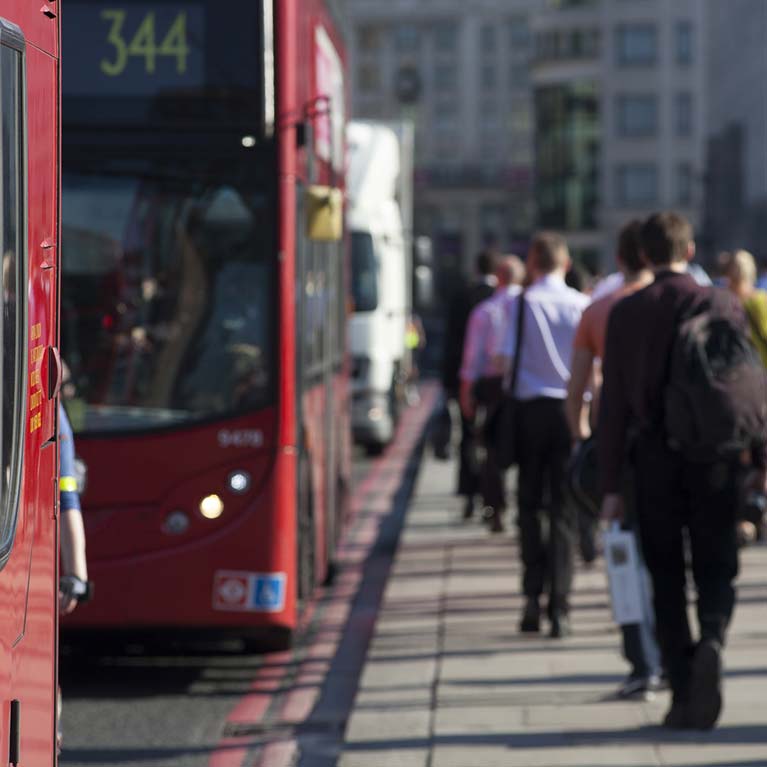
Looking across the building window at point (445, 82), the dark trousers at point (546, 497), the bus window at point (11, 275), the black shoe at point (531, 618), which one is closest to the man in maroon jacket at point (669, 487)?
the dark trousers at point (546, 497)

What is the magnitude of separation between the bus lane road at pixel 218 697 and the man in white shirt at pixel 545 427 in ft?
3.04

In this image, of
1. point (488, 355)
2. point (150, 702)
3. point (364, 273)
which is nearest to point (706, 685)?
point (150, 702)

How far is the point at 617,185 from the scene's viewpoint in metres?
106

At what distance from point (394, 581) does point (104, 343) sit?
3.59m

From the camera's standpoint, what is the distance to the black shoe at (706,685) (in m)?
6.64

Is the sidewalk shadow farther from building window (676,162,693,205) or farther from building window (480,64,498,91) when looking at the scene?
building window (480,64,498,91)

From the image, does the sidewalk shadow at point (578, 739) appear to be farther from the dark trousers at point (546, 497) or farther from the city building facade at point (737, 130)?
the city building facade at point (737, 130)

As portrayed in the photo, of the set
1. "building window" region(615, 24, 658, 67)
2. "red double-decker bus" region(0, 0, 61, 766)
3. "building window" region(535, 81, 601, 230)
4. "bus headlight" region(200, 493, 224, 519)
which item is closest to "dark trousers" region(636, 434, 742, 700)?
"bus headlight" region(200, 493, 224, 519)

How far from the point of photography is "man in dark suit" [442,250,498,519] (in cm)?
1430

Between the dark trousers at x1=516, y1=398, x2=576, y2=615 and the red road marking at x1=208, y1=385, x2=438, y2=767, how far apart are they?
106cm

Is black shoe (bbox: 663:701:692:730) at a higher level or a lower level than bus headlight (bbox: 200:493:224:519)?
lower

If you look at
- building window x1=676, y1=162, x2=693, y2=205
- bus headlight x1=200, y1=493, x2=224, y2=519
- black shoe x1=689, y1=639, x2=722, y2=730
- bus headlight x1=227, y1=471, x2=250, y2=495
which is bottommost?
black shoe x1=689, y1=639, x2=722, y2=730

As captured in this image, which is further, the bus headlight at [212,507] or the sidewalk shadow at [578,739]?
the bus headlight at [212,507]

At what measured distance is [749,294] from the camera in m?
11.5
